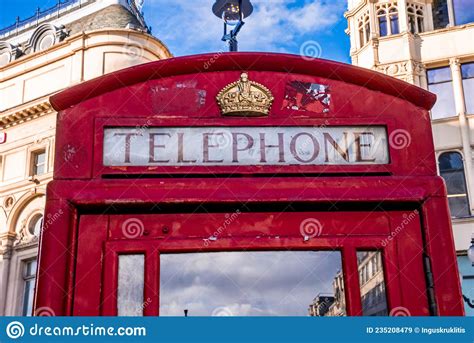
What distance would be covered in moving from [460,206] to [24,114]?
15.8 meters

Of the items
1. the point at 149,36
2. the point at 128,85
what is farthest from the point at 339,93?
the point at 149,36

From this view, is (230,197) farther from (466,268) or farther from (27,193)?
(27,193)

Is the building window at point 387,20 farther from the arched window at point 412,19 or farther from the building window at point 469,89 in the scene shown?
the building window at point 469,89

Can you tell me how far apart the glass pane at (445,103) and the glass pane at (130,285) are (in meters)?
18.3

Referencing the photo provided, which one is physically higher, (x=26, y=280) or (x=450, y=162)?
(x=450, y=162)

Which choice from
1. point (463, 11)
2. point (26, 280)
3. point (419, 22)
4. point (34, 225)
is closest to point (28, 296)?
point (26, 280)

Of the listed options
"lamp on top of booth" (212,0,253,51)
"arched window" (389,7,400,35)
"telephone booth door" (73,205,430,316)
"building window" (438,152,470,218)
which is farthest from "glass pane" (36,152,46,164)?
"telephone booth door" (73,205,430,316)

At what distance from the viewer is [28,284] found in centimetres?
2597

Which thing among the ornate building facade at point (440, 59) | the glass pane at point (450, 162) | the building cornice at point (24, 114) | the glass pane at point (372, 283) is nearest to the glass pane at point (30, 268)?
the building cornice at point (24, 114)

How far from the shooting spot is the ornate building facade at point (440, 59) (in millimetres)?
19172

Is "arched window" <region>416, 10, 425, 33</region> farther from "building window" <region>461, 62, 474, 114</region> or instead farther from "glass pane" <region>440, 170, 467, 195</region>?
"glass pane" <region>440, 170, 467, 195</region>

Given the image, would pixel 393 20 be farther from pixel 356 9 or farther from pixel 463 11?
pixel 463 11

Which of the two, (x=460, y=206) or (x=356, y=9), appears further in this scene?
(x=356, y=9)
